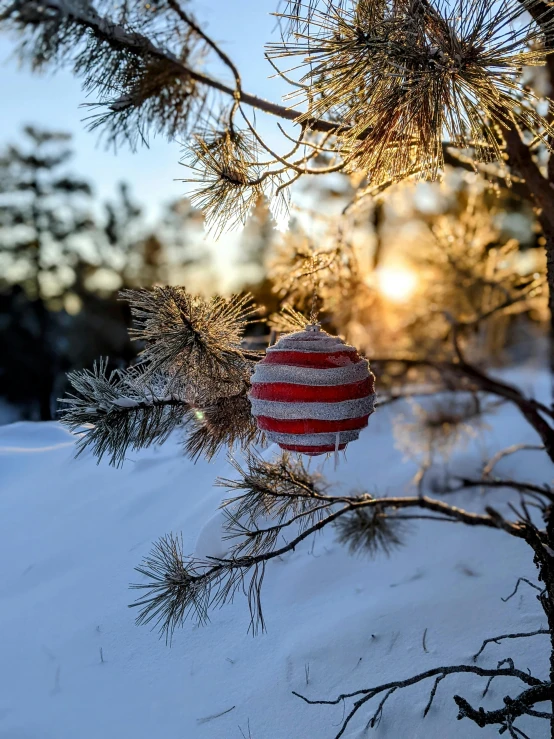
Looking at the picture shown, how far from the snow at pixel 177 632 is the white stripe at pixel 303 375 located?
0.47m

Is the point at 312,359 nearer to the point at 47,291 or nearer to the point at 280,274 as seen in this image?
the point at 280,274

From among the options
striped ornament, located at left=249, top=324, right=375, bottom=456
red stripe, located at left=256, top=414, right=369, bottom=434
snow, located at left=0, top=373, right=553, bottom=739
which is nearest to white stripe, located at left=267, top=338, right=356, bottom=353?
striped ornament, located at left=249, top=324, right=375, bottom=456

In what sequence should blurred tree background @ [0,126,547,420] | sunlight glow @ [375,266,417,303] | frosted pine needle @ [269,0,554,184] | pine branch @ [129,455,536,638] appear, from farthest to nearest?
sunlight glow @ [375,266,417,303], blurred tree background @ [0,126,547,420], pine branch @ [129,455,536,638], frosted pine needle @ [269,0,554,184]

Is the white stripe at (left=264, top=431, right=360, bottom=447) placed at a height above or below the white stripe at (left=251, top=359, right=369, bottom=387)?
below

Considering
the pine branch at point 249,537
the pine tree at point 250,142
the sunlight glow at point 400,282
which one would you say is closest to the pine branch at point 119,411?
the pine tree at point 250,142

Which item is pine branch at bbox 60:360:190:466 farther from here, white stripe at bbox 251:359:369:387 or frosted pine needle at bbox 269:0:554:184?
frosted pine needle at bbox 269:0:554:184

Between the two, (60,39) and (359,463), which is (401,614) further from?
(60,39)

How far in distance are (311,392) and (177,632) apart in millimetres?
660

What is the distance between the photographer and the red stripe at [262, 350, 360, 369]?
91cm

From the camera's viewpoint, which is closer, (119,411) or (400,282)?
(119,411)

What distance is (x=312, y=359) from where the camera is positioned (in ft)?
3.01

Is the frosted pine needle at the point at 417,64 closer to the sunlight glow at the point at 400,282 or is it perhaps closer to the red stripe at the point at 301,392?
the red stripe at the point at 301,392

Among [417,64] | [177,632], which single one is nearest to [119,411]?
[177,632]

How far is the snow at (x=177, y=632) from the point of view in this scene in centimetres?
109
